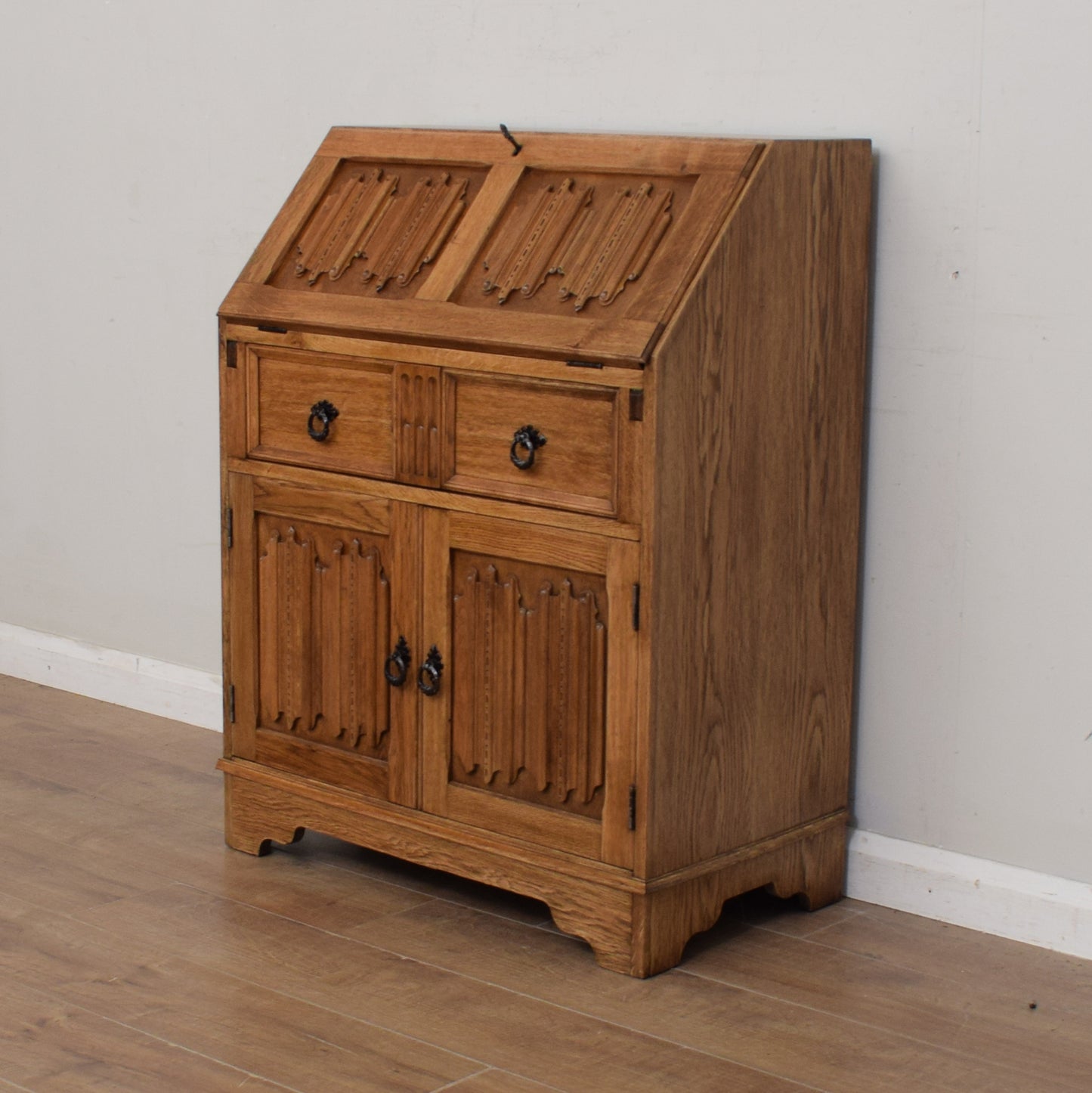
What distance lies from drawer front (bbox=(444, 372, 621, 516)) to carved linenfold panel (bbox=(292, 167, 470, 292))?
0.91 feet

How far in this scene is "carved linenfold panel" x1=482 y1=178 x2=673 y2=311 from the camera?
276 cm

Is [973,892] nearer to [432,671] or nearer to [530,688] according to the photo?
[530,688]

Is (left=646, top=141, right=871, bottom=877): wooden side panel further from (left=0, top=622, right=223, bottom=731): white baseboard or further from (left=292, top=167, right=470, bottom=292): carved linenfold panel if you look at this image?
(left=0, top=622, right=223, bottom=731): white baseboard

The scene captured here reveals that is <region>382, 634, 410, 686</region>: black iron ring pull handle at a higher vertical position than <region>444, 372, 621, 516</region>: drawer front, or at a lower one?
lower

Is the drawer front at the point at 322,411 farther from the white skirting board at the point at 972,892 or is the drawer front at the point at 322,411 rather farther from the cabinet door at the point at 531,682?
the white skirting board at the point at 972,892

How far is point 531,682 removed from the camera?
288 cm

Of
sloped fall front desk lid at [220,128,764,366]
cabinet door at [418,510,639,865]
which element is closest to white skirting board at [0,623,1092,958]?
cabinet door at [418,510,639,865]

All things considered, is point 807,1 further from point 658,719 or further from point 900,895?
point 900,895

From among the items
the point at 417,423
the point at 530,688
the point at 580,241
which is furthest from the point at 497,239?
the point at 530,688

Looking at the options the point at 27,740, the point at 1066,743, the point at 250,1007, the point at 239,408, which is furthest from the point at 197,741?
the point at 1066,743

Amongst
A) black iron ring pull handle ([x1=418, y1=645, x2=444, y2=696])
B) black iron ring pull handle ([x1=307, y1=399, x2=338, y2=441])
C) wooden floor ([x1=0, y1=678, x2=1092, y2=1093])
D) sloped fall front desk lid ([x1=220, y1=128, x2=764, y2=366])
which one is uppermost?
sloped fall front desk lid ([x1=220, y1=128, x2=764, y2=366])

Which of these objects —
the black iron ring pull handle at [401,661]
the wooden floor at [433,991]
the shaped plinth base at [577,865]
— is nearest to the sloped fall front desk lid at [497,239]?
the black iron ring pull handle at [401,661]

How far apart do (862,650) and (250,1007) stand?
1.20 meters

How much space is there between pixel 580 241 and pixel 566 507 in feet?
1.42
